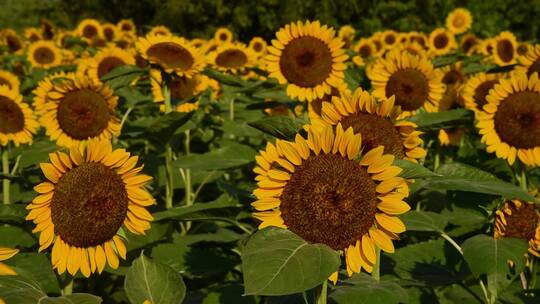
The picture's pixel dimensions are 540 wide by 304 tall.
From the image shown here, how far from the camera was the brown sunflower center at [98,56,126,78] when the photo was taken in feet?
15.0

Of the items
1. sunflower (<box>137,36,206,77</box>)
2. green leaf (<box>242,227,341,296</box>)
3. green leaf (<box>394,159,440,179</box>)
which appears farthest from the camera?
sunflower (<box>137,36,206,77</box>)

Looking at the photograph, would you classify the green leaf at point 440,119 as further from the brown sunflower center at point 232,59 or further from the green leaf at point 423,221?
the brown sunflower center at point 232,59

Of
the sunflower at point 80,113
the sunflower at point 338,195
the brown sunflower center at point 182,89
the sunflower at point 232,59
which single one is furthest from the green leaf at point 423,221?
the sunflower at point 232,59

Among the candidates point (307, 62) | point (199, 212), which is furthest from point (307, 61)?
point (199, 212)

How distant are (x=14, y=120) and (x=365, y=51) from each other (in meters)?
5.31

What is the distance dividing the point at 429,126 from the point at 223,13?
45.0ft

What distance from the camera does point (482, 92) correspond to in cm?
335

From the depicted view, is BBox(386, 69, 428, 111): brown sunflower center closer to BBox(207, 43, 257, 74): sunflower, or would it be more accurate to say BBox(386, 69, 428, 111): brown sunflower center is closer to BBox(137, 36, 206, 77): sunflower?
BBox(137, 36, 206, 77): sunflower

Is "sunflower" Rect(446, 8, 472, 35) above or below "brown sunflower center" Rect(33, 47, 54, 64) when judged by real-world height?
A: above

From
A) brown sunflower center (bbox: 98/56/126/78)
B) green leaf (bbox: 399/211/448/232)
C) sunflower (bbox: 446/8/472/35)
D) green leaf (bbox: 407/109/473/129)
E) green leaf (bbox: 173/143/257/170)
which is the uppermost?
sunflower (bbox: 446/8/472/35)

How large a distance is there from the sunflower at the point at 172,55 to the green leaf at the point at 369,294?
6.73 feet

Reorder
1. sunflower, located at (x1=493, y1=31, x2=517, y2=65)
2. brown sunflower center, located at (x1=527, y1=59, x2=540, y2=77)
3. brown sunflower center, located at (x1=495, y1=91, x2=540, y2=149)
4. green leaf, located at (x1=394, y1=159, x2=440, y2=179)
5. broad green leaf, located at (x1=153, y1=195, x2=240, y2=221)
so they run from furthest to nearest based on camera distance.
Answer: sunflower, located at (x1=493, y1=31, x2=517, y2=65)
brown sunflower center, located at (x1=527, y1=59, x2=540, y2=77)
brown sunflower center, located at (x1=495, y1=91, x2=540, y2=149)
broad green leaf, located at (x1=153, y1=195, x2=240, y2=221)
green leaf, located at (x1=394, y1=159, x2=440, y2=179)

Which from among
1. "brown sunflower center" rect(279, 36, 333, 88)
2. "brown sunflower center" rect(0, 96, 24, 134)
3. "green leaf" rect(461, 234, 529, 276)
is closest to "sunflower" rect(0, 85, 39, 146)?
"brown sunflower center" rect(0, 96, 24, 134)

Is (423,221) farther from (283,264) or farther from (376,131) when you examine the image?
(283,264)
